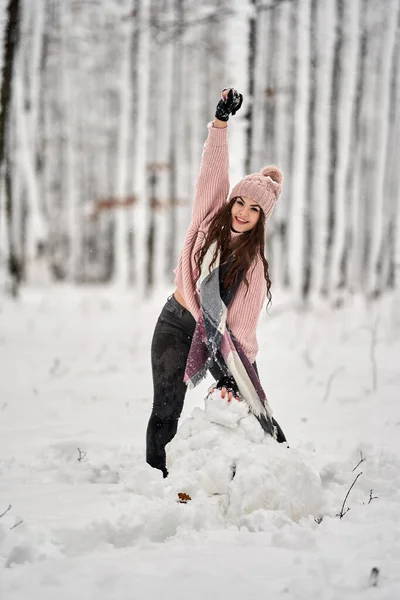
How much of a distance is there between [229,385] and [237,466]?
462mm

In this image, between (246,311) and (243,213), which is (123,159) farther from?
(246,311)

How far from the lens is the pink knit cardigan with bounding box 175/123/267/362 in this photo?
3.09 m

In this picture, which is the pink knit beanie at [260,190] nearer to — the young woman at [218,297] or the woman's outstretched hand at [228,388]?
the young woman at [218,297]

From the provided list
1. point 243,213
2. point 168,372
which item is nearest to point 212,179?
point 243,213

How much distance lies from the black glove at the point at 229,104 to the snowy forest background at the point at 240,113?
496cm

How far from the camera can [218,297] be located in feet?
9.82

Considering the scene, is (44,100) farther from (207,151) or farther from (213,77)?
(207,151)

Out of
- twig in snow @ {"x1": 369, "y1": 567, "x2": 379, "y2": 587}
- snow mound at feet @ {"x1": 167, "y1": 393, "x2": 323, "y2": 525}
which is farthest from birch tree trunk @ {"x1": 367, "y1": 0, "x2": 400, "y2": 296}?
twig in snow @ {"x1": 369, "y1": 567, "x2": 379, "y2": 587}

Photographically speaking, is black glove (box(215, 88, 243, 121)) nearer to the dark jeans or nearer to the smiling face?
the smiling face

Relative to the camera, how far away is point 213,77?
14695 mm

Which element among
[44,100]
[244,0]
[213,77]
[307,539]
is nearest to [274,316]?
[244,0]

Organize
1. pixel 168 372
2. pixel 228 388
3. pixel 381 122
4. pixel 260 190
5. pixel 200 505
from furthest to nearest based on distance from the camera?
pixel 381 122, pixel 168 372, pixel 260 190, pixel 228 388, pixel 200 505

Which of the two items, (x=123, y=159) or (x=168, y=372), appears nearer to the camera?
(x=168, y=372)

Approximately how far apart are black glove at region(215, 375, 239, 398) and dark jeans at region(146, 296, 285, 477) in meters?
0.27
